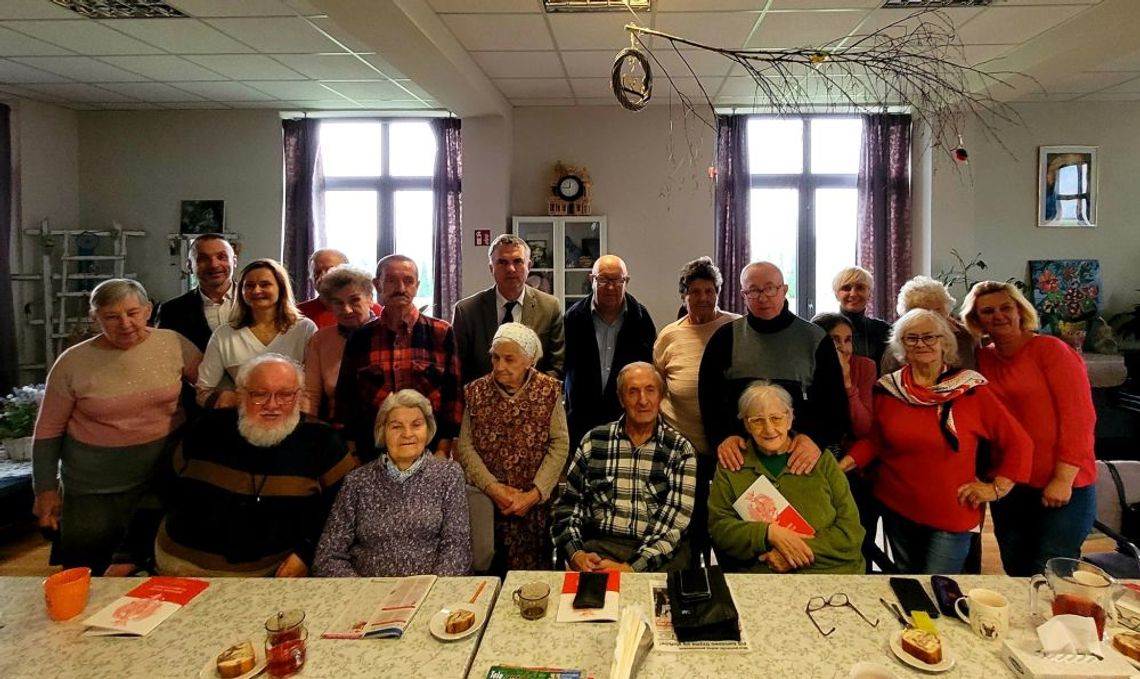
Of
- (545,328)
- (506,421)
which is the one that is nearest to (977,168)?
(545,328)

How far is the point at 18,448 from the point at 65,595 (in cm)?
358

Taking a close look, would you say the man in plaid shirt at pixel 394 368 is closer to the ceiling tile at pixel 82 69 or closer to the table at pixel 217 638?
the table at pixel 217 638

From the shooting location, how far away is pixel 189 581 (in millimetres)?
1590

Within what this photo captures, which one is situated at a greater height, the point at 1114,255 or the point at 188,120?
the point at 188,120

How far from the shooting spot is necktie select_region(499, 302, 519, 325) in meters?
3.01

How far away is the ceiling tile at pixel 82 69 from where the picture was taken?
4332 millimetres

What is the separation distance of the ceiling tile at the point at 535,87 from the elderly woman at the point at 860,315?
278 cm

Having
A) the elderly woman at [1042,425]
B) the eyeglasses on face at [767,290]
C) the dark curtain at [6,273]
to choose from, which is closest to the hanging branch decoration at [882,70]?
the eyeglasses on face at [767,290]

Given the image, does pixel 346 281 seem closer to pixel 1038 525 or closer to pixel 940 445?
pixel 940 445

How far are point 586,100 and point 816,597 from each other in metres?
4.62

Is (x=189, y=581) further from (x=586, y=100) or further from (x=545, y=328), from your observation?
(x=586, y=100)

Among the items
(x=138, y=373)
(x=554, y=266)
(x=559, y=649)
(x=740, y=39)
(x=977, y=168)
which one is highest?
(x=740, y=39)

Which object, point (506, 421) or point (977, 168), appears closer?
point (506, 421)

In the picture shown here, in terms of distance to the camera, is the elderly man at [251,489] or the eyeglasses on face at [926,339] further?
the eyeglasses on face at [926,339]
